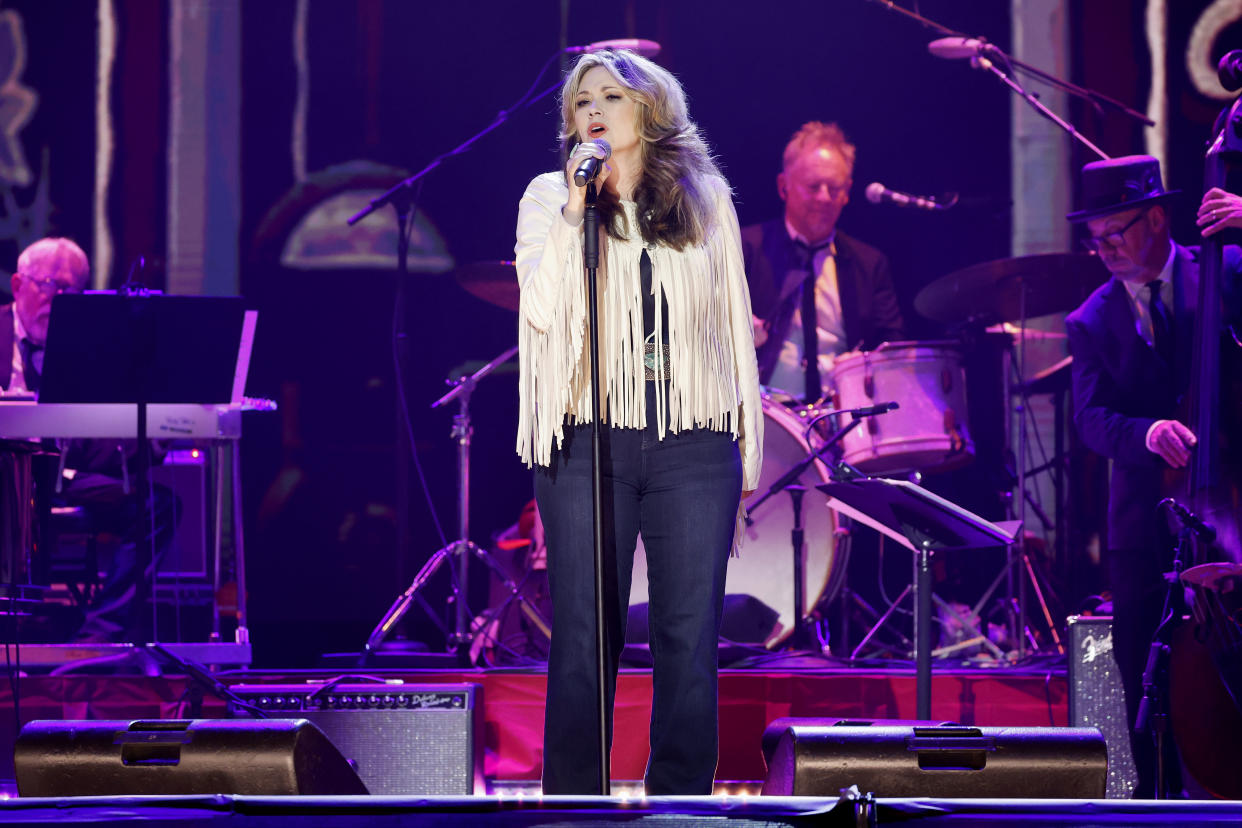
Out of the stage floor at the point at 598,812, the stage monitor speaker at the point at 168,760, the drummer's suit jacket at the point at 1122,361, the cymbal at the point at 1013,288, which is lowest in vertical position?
the stage monitor speaker at the point at 168,760

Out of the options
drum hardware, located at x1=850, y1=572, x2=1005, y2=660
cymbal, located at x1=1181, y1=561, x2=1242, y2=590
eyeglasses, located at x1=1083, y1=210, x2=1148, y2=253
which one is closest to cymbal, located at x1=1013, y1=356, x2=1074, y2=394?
drum hardware, located at x1=850, y1=572, x2=1005, y2=660

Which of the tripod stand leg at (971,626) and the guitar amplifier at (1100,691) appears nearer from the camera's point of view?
the guitar amplifier at (1100,691)

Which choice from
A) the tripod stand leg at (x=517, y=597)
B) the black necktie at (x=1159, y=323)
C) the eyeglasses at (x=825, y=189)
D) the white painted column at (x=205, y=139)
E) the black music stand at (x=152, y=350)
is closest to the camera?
the black music stand at (x=152, y=350)

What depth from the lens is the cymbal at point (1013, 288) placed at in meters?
5.73

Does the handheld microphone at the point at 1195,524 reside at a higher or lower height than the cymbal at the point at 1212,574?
higher

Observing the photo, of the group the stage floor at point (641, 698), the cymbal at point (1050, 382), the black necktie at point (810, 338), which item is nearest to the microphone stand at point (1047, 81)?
the cymbal at point (1050, 382)

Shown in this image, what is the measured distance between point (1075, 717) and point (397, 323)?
3.54 m

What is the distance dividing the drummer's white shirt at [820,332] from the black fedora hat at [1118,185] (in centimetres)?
132

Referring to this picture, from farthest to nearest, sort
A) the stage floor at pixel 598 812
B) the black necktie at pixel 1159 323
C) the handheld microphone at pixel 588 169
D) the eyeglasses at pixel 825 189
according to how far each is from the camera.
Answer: the eyeglasses at pixel 825 189, the black necktie at pixel 1159 323, the handheld microphone at pixel 588 169, the stage floor at pixel 598 812

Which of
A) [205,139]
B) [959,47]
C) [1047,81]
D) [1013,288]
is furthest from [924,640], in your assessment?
[205,139]

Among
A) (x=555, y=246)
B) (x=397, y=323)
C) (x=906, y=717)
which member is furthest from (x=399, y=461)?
(x=555, y=246)

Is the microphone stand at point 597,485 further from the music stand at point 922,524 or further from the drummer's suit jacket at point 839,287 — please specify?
the drummer's suit jacket at point 839,287

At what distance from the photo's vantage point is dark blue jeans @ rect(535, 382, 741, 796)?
2.61m

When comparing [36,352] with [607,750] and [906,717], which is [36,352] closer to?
[906,717]
